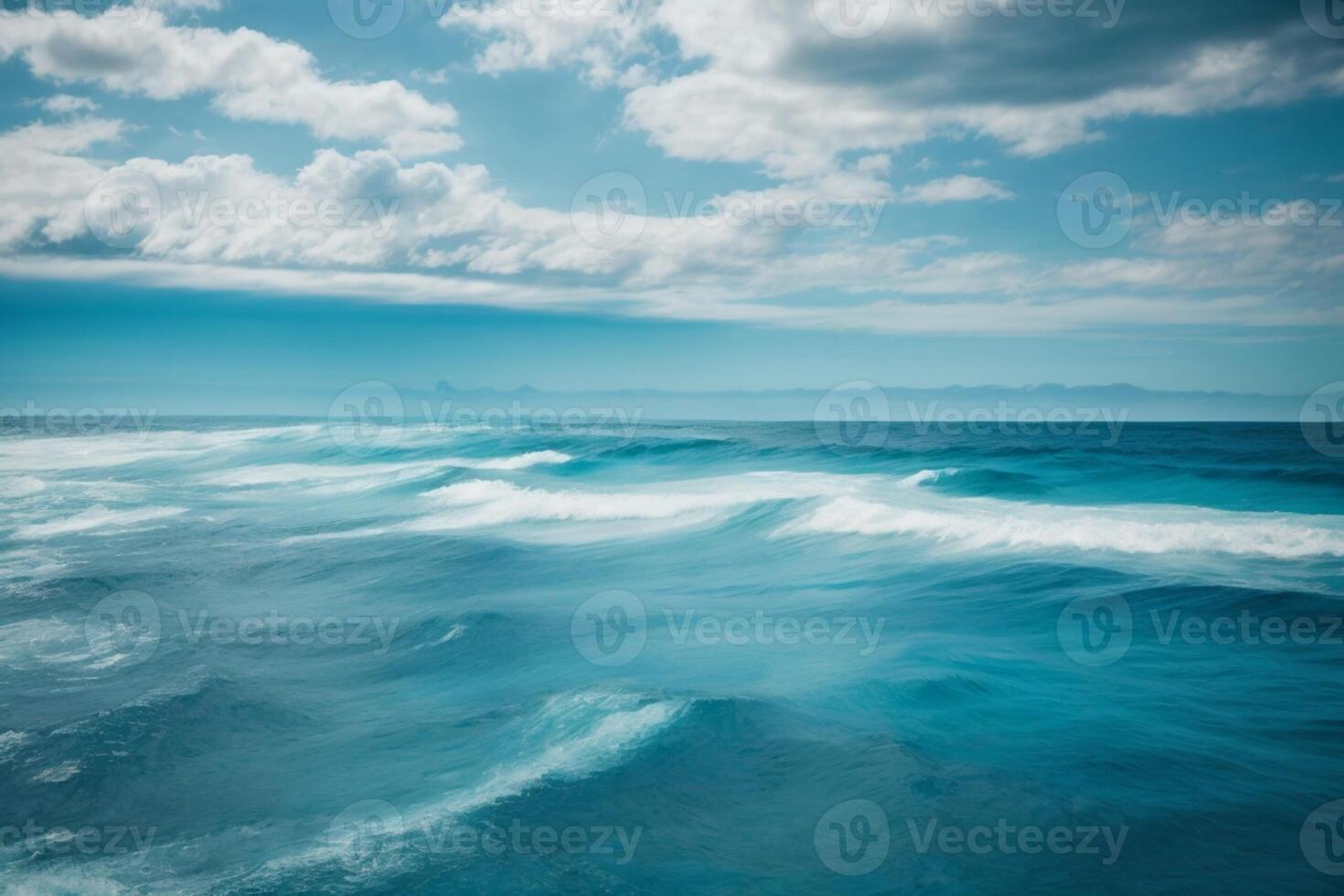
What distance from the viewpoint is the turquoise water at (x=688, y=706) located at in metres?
6.08

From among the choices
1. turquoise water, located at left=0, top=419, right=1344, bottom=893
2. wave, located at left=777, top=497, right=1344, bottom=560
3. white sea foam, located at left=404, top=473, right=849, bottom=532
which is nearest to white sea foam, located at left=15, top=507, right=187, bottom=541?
turquoise water, located at left=0, top=419, right=1344, bottom=893

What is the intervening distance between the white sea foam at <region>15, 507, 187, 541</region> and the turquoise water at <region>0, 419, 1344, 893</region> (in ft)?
0.99

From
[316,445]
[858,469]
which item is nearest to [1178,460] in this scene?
[858,469]

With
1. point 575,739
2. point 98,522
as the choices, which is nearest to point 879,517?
point 575,739

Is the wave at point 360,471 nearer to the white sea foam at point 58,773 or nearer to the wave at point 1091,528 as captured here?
the wave at point 1091,528

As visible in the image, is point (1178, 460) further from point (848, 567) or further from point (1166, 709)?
point (1166, 709)

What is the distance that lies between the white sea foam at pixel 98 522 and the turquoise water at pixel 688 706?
0.99 feet

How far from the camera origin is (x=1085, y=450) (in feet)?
127

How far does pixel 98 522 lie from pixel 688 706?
21.9 m

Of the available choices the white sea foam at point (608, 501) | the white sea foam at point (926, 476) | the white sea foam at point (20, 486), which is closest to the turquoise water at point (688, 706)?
the white sea foam at point (608, 501)

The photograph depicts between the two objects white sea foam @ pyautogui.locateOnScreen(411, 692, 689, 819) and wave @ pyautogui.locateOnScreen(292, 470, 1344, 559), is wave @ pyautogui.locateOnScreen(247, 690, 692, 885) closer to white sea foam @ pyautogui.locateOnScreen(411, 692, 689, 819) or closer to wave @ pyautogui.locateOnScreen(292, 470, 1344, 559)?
white sea foam @ pyautogui.locateOnScreen(411, 692, 689, 819)

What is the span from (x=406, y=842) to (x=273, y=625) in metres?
7.81

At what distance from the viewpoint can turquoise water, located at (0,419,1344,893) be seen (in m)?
6.08

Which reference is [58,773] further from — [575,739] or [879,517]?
[879,517]
